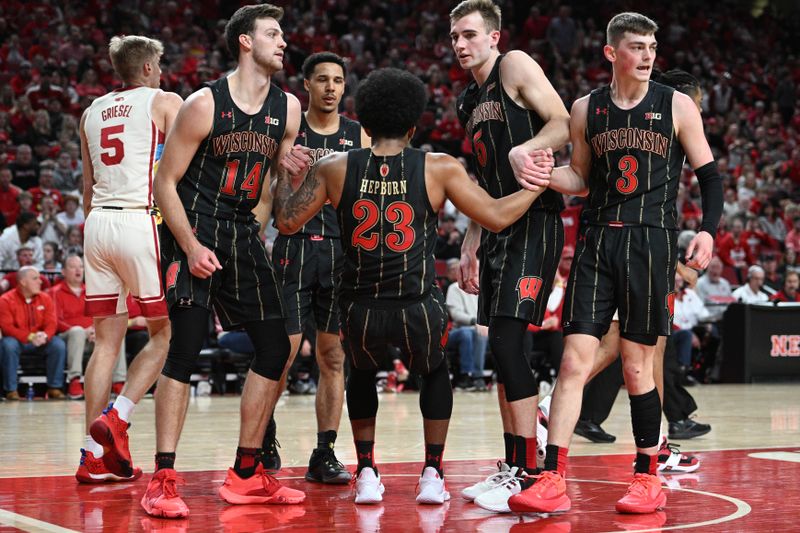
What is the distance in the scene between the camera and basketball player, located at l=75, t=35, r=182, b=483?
5809 mm

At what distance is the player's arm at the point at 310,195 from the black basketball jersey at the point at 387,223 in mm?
79

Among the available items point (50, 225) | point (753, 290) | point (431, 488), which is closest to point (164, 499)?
point (431, 488)

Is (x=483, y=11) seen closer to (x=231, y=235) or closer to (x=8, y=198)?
(x=231, y=235)

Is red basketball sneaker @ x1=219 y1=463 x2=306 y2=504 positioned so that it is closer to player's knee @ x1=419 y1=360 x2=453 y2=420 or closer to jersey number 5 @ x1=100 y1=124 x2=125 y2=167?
player's knee @ x1=419 y1=360 x2=453 y2=420

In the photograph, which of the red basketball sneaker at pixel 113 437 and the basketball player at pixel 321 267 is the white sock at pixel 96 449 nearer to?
the red basketball sneaker at pixel 113 437

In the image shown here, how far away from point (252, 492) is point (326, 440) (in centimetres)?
97

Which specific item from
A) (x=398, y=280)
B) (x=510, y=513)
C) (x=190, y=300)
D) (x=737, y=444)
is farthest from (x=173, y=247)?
(x=737, y=444)

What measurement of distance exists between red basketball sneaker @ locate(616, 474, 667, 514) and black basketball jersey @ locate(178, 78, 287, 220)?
210cm

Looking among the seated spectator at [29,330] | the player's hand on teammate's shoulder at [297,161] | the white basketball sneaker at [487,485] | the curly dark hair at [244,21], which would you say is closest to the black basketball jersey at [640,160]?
the white basketball sneaker at [487,485]

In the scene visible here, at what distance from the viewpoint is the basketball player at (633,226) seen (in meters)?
4.87

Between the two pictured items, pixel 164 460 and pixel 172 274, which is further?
pixel 172 274

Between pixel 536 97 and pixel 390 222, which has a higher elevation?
pixel 536 97

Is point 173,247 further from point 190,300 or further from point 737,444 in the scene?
point 737,444

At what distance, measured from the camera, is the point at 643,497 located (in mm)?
4605
